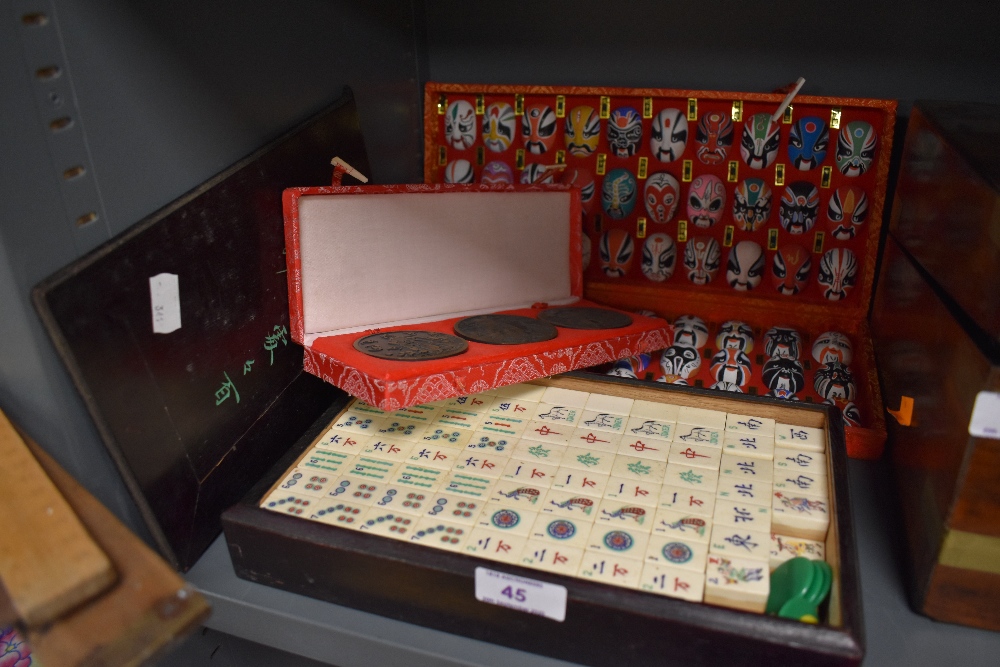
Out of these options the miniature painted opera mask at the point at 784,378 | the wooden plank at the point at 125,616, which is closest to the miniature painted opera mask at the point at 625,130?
the miniature painted opera mask at the point at 784,378

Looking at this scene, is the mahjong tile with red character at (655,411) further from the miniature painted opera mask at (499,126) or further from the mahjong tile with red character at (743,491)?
the miniature painted opera mask at (499,126)

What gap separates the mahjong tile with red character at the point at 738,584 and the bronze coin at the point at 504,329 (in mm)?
532

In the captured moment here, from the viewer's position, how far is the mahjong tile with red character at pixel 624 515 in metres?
1.05

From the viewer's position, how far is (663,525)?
105 cm

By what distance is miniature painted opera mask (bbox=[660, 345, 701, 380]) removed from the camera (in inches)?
65.4

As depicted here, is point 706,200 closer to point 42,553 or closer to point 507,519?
point 507,519

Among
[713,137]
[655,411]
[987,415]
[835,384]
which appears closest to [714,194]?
[713,137]

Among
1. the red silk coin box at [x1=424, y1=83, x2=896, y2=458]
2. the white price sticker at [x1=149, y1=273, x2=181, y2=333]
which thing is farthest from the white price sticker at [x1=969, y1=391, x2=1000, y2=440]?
the white price sticker at [x1=149, y1=273, x2=181, y2=333]

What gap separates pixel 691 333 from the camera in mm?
1688

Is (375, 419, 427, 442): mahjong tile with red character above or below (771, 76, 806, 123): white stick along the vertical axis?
below

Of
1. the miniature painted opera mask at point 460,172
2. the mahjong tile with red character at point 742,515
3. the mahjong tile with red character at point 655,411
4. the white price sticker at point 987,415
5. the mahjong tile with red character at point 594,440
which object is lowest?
the mahjong tile with red character at point 742,515

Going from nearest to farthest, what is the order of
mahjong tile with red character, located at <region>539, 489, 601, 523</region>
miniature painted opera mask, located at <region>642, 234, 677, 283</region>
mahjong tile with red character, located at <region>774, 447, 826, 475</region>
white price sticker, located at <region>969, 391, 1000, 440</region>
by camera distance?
white price sticker, located at <region>969, 391, 1000, 440</region> < mahjong tile with red character, located at <region>539, 489, 601, 523</region> < mahjong tile with red character, located at <region>774, 447, 826, 475</region> < miniature painted opera mask, located at <region>642, 234, 677, 283</region>

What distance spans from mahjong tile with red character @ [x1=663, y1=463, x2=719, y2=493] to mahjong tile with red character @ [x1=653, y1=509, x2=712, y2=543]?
0.24 ft

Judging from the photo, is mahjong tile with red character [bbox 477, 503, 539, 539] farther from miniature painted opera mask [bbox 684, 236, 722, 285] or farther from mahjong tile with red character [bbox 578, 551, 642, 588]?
miniature painted opera mask [bbox 684, 236, 722, 285]
